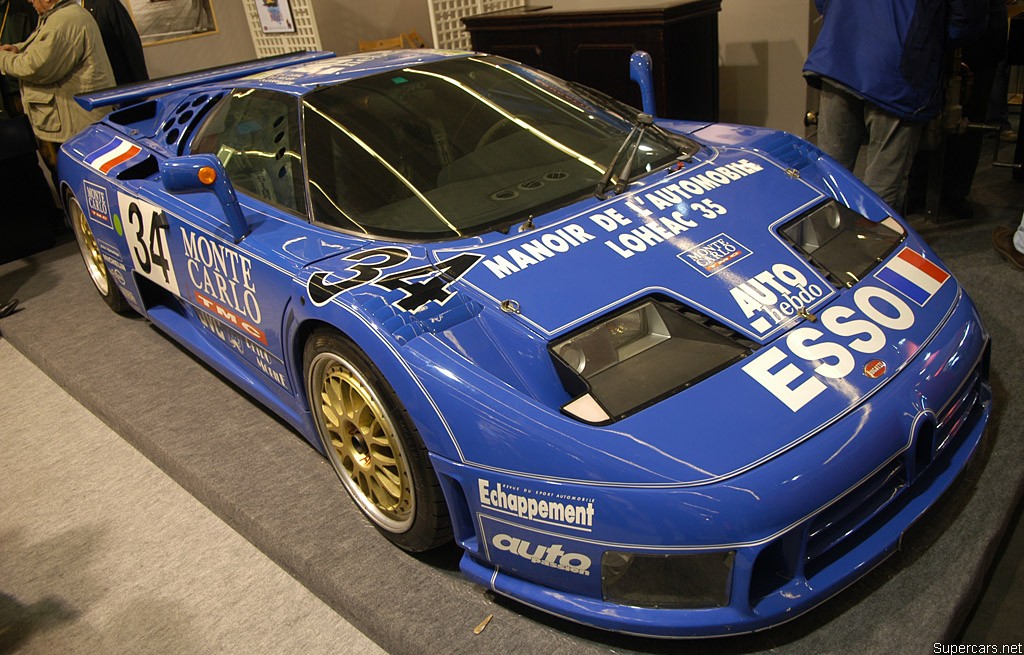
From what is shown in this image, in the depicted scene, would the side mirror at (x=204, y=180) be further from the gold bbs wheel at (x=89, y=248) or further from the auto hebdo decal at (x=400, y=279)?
the gold bbs wheel at (x=89, y=248)

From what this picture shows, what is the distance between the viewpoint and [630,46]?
4746mm

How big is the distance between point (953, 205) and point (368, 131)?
263cm

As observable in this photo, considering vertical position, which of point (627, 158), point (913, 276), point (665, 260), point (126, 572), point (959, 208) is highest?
point (627, 158)

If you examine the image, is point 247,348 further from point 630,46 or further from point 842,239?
point 630,46

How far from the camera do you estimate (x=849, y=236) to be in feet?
7.31

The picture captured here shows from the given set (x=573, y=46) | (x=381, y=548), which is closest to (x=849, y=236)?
(x=381, y=548)

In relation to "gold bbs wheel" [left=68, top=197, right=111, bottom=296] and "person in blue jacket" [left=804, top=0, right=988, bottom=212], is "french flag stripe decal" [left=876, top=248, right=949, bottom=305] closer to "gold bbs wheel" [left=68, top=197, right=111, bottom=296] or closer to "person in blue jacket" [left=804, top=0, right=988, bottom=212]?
"person in blue jacket" [left=804, top=0, right=988, bottom=212]

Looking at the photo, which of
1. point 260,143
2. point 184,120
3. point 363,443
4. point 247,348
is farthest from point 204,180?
point 184,120

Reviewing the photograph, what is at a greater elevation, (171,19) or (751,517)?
(171,19)

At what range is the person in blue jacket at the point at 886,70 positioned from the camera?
2.93 metres

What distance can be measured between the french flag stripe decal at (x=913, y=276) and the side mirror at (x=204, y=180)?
1703 mm

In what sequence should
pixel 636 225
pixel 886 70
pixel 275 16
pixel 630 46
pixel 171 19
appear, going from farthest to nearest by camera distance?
1. pixel 171 19
2. pixel 275 16
3. pixel 630 46
4. pixel 886 70
5. pixel 636 225

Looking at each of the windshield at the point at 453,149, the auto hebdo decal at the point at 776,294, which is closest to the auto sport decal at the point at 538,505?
the auto hebdo decal at the point at 776,294

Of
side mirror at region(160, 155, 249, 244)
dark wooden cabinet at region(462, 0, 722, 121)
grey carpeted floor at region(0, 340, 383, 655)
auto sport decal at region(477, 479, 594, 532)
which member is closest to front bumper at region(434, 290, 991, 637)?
auto sport decal at region(477, 479, 594, 532)
